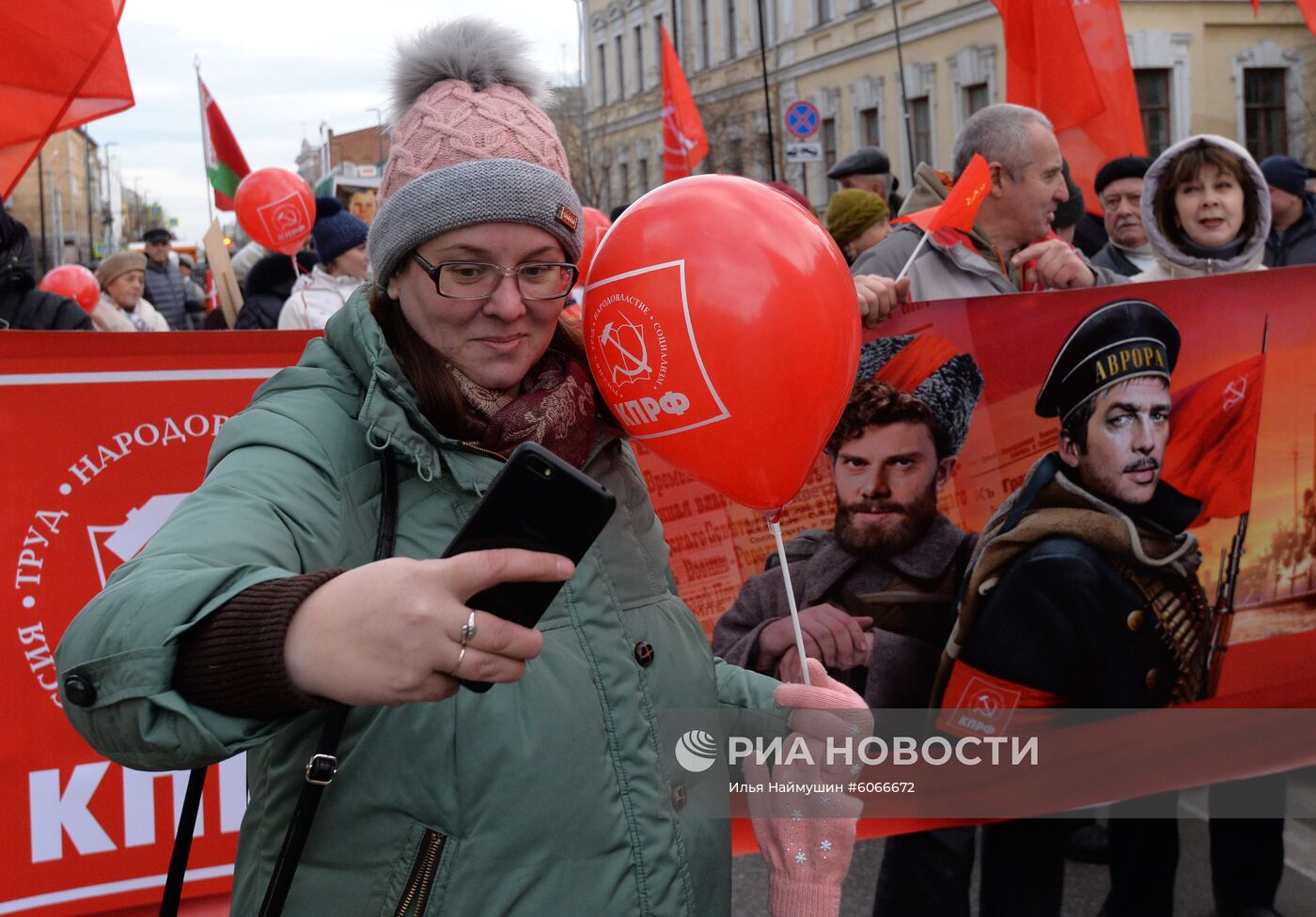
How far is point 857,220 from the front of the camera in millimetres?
5668

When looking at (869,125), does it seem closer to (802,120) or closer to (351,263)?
(802,120)

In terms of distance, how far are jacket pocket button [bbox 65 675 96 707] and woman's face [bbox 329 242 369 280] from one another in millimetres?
5944

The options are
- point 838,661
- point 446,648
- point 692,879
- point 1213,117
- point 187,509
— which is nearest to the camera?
point 446,648

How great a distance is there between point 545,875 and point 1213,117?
2935 cm

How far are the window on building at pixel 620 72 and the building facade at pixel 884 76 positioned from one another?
0.08 meters

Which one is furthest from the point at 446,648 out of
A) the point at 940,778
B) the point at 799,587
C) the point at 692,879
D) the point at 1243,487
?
the point at 1243,487

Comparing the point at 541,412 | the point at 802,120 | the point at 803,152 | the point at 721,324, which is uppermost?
the point at 802,120

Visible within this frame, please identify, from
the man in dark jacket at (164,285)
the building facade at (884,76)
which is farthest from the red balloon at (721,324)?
the man in dark jacket at (164,285)

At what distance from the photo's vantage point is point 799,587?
3.21m

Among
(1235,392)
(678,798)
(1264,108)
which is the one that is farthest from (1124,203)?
(1264,108)

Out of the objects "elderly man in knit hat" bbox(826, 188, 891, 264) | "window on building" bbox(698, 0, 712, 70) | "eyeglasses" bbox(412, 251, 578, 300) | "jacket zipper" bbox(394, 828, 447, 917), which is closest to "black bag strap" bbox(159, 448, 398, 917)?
"jacket zipper" bbox(394, 828, 447, 917)

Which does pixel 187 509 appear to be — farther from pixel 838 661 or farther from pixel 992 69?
pixel 992 69

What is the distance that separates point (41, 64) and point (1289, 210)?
614 cm

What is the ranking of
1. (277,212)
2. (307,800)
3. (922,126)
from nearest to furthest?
(307,800) → (277,212) → (922,126)
